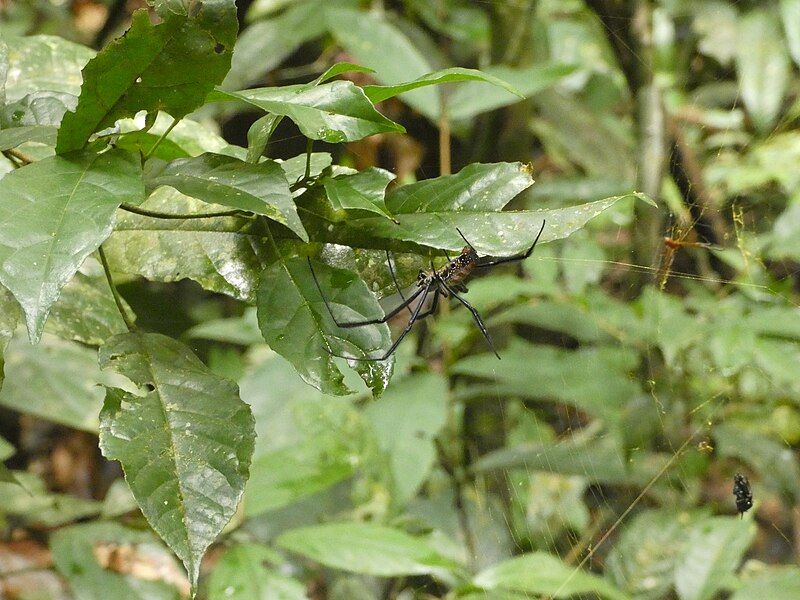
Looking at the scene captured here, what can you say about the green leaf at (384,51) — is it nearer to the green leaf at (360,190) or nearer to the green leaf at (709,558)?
the green leaf at (709,558)

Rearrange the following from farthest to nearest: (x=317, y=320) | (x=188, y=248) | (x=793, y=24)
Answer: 1. (x=793, y=24)
2. (x=188, y=248)
3. (x=317, y=320)

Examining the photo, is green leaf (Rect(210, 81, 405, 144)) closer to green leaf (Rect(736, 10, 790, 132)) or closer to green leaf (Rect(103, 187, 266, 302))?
green leaf (Rect(103, 187, 266, 302))

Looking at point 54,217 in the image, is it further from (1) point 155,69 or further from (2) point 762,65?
(2) point 762,65

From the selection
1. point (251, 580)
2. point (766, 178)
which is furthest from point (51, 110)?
point (766, 178)

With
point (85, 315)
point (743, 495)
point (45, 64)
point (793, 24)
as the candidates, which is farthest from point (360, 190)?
point (793, 24)

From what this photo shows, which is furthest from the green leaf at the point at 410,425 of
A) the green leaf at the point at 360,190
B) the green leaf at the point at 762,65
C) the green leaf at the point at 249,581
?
the green leaf at the point at 762,65

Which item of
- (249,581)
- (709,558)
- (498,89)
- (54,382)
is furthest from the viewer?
(498,89)

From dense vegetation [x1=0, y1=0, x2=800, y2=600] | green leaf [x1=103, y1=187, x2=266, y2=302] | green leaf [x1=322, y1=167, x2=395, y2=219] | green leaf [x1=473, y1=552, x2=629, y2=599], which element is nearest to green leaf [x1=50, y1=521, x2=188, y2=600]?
dense vegetation [x1=0, y1=0, x2=800, y2=600]

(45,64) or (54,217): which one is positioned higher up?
(54,217)
